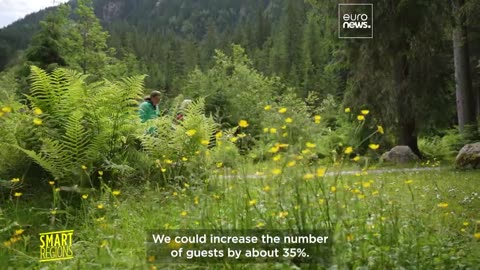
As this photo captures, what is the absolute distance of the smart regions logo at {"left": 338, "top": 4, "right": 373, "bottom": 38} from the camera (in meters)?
11.1

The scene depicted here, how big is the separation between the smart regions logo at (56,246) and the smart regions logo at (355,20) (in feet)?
31.0

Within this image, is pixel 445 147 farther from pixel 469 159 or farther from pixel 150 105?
pixel 150 105

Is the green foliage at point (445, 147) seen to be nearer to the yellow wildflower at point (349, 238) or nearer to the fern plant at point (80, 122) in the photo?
the fern plant at point (80, 122)

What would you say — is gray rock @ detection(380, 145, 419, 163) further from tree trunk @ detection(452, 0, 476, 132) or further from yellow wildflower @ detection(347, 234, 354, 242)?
yellow wildflower @ detection(347, 234, 354, 242)

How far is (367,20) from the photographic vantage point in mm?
11680

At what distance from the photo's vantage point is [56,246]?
3064 mm

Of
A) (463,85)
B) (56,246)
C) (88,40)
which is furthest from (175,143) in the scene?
(88,40)

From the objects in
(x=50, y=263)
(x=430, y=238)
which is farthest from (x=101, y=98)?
(x=430, y=238)

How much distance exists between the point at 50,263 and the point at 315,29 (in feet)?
232

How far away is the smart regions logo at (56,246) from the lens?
2930mm

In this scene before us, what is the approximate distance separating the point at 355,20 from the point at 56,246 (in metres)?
10.6

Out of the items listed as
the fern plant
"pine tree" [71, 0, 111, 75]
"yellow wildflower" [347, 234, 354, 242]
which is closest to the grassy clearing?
"yellow wildflower" [347, 234, 354, 242]

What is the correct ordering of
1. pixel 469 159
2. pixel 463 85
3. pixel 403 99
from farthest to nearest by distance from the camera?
1. pixel 463 85
2. pixel 403 99
3. pixel 469 159

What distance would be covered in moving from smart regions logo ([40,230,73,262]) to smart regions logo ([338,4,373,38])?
9.46 m
